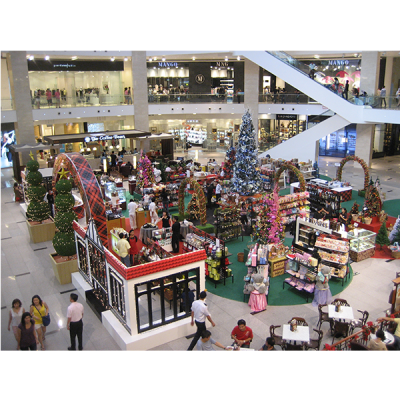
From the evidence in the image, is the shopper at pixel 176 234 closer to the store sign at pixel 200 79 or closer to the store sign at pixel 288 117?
the store sign at pixel 288 117

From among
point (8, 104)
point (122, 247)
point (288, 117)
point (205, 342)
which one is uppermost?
point (8, 104)

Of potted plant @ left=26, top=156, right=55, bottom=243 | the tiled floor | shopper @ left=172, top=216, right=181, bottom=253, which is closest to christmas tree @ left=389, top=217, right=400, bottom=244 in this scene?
the tiled floor

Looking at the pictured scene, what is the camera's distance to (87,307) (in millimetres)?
10242

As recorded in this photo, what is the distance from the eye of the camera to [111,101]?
1069 inches

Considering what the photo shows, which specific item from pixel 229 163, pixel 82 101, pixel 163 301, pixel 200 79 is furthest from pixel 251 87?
pixel 163 301

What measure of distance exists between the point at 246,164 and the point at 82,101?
13186mm

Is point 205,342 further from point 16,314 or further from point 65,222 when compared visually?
point 65,222

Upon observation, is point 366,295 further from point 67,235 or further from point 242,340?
point 67,235

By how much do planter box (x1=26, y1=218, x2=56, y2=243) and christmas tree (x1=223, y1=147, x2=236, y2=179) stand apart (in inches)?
338

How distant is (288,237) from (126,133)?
1358 centimetres

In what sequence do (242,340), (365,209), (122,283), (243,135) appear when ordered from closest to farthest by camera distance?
(242,340) → (122,283) → (365,209) → (243,135)

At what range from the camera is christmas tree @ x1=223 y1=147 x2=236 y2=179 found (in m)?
19.7

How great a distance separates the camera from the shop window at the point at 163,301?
850cm
